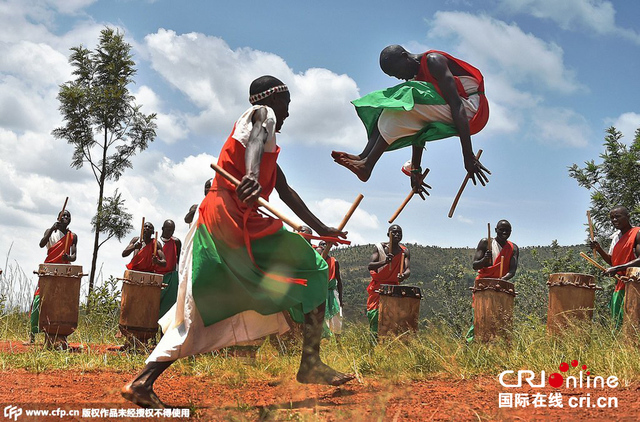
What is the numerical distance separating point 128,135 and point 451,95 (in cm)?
1372

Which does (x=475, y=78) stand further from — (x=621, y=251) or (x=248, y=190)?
(x=621, y=251)

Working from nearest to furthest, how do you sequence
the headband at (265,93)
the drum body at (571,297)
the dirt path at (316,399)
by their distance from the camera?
the dirt path at (316,399) < the headband at (265,93) < the drum body at (571,297)

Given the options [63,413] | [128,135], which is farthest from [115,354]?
[128,135]

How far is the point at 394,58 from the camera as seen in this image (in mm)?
4645

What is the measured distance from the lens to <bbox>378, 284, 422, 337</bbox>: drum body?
729cm

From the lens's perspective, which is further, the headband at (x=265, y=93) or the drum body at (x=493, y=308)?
the drum body at (x=493, y=308)

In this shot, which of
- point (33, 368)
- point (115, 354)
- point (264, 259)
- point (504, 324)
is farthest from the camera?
point (504, 324)

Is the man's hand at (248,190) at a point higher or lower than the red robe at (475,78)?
lower

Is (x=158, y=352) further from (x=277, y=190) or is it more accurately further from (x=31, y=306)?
(x=31, y=306)

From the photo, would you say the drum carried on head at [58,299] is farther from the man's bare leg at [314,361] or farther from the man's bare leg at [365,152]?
the man's bare leg at [365,152]

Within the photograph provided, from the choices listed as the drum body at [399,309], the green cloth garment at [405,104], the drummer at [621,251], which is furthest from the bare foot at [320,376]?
the drummer at [621,251]

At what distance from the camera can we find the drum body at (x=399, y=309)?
7289 mm

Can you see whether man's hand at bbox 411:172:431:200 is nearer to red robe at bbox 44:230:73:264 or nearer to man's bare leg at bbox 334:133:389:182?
man's bare leg at bbox 334:133:389:182

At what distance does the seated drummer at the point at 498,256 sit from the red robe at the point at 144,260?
201 inches
